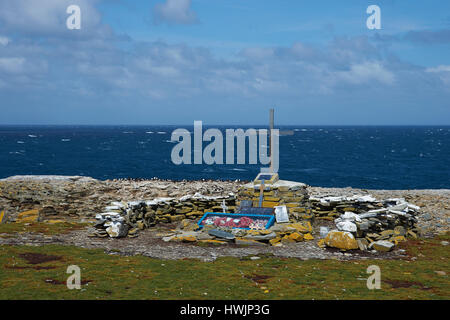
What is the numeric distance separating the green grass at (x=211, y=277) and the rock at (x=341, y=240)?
1221 millimetres

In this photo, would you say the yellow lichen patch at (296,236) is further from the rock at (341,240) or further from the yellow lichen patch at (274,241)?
the rock at (341,240)

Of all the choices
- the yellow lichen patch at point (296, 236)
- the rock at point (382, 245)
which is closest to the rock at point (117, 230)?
the yellow lichen patch at point (296, 236)

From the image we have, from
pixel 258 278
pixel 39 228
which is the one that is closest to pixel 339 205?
pixel 258 278

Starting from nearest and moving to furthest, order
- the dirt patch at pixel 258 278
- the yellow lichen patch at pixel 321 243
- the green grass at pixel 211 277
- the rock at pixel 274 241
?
the green grass at pixel 211 277
the dirt patch at pixel 258 278
the yellow lichen patch at pixel 321 243
the rock at pixel 274 241

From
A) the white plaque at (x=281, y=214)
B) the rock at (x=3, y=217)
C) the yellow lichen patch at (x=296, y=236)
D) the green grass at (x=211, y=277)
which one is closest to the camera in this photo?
the green grass at (x=211, y=277)

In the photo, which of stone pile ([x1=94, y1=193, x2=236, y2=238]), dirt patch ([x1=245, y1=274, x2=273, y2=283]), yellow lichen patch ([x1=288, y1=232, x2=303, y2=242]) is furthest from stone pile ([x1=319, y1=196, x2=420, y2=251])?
stone pile ([x1=94, y1=193, x2=236, y2=238])

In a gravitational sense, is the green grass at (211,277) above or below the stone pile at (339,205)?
below

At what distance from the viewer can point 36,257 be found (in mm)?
11422

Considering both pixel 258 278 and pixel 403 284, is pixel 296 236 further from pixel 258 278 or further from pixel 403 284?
A: pixel 403 284

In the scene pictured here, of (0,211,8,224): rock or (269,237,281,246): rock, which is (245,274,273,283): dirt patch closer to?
(269,237,281,246): rock

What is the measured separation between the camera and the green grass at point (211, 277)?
28.7ft

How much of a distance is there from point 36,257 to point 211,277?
207 inches
